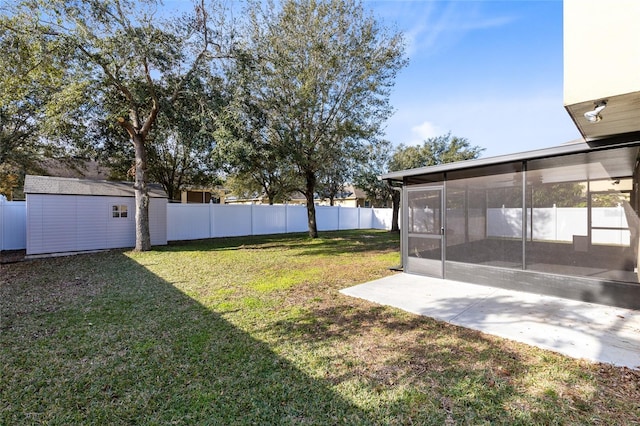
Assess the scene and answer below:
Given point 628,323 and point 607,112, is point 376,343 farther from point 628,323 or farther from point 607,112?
point 607,112

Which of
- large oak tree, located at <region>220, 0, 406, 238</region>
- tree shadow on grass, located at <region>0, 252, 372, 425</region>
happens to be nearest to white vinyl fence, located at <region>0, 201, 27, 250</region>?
tree shadow on grass, located at <region>0, 252, 372, 425</region>

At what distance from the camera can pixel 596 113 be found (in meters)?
3.36

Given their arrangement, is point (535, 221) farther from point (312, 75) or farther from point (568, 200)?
point (312, 75)

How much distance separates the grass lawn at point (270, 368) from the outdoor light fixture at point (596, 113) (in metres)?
2.63

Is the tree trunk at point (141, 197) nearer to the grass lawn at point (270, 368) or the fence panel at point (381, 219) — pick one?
the grass lawn at point (270, 368)

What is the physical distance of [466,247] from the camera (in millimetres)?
6449

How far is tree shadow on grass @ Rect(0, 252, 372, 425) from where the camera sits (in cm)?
224

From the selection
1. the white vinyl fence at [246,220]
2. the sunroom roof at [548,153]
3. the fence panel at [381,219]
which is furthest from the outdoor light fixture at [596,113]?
the fence panel at [381,219]

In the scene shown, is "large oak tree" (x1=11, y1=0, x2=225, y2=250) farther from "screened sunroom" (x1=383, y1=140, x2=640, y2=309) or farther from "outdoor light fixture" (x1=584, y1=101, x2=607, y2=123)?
"outdoor light fixture" (x1=584, y1=101, x2=607, y2=123)

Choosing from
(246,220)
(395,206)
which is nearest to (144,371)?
(246,220)

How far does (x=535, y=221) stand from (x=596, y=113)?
4.12 meters

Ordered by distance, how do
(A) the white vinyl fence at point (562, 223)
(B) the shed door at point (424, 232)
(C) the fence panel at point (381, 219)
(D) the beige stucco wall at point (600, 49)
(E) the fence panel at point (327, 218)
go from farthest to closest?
(C) the fence panel at point (381, 219) < (E) the fence panel at point (327, 218) < (B) the shed door at point (424, 232) < (A) the white vinyl fence at point (562, 223) < (D) the beige stucco wall at point (600, 49)

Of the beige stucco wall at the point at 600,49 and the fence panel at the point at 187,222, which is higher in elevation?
the beige stucco wall at the point at 600,49

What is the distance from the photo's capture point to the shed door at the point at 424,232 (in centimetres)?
644
